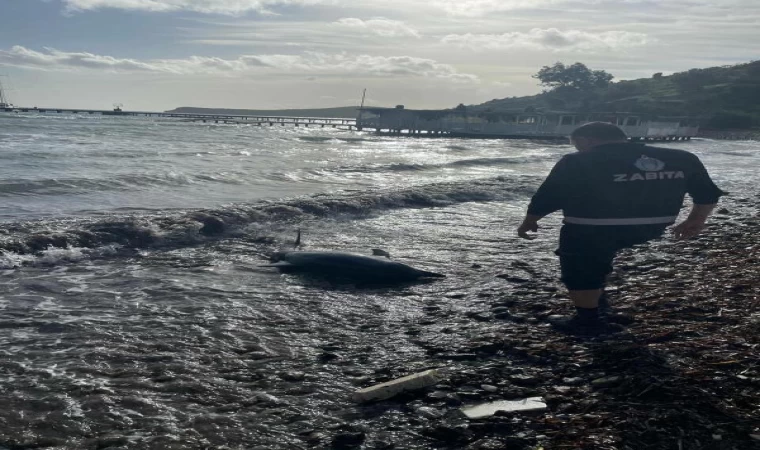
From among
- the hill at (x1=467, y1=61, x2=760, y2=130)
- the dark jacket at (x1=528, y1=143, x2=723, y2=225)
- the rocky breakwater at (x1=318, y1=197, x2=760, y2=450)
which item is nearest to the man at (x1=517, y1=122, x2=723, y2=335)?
the dark jacket at (x1=528, y1=143, x2=723, y2=225)

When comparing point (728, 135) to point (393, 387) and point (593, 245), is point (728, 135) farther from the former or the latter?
point (393, 387)

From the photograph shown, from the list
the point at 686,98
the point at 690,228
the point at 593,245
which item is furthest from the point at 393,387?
the point at 686,98

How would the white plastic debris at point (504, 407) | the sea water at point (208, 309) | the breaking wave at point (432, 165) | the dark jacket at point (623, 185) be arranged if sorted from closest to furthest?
the white plastic debris at point (504, 407) → the sea water at point (208, 309) → the dark jacket at point (623, 185) → the breaking wave at point (432, 165)

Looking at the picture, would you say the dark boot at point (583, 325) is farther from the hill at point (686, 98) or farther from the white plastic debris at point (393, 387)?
the hill at point (686, 98)

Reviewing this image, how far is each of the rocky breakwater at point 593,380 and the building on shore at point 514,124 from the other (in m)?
65.0

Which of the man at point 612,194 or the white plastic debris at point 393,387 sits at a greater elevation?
the man at point 612,194

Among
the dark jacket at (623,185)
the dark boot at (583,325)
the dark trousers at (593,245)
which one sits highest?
the dark jacket at (623,185)

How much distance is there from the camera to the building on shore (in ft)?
232

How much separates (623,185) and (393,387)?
2786mm

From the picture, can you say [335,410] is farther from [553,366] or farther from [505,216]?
[505,216]

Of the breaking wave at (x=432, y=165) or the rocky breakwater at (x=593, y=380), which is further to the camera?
the breaking wave at (x=432, y=165)

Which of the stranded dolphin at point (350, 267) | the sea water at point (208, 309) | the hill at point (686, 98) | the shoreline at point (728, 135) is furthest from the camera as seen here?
the hill at point (686, 98)

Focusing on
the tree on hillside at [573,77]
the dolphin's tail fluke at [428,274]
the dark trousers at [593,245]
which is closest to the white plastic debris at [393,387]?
the dark trousers at [593,245]

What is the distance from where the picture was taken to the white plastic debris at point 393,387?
4613 mm
